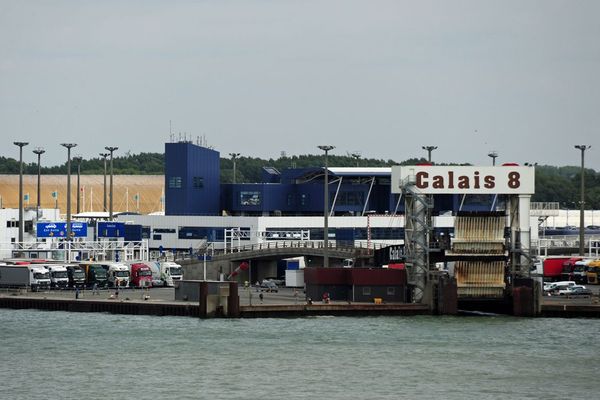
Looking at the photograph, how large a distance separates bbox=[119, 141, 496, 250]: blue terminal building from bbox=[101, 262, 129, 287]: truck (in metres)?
26.8

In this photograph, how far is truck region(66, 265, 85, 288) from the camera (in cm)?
13362

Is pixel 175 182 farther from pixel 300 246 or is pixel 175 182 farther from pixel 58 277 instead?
pixel 58 277

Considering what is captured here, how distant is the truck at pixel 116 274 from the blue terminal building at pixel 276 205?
26.8 meters

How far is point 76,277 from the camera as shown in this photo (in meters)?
134

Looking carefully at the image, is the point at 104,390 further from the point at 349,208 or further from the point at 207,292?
the point at 349,208

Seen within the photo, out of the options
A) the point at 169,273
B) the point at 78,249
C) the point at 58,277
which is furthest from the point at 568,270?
the point at 78,249

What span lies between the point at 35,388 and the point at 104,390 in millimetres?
3619

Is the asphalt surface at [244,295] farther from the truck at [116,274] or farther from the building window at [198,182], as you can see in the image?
the building window at [198,182]

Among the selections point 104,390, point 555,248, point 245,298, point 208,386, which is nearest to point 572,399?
point 208,386

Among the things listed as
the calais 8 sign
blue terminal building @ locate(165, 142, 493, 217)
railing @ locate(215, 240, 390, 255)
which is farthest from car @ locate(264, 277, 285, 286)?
the calais 8 sign

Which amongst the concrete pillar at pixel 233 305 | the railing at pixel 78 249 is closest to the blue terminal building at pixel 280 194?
the railing at pixel 78 249

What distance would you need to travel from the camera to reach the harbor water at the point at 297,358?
7919 cm

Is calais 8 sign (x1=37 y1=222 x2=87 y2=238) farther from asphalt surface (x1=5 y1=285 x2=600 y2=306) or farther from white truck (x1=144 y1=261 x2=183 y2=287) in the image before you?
asphalt surface (x1=5 y1=285 x2=600 y2=306)

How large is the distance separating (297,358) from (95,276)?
156 ft
